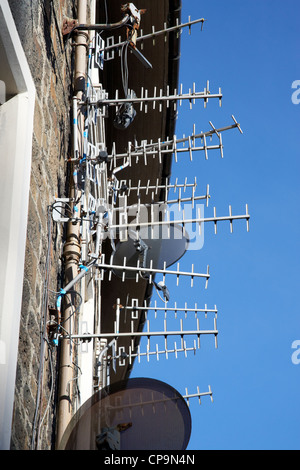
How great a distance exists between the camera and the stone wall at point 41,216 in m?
4.96

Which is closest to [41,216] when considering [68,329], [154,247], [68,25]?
[68,329]

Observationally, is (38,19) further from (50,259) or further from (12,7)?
(50,259)

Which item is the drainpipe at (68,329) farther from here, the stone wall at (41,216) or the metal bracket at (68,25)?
the metal bracket at (68,25)

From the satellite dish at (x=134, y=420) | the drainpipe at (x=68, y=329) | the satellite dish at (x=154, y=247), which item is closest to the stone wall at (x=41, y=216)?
the drainpipe at (x=68, y=329)

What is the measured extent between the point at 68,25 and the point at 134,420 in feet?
11.7

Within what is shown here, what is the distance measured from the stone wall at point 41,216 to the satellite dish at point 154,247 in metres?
0.52

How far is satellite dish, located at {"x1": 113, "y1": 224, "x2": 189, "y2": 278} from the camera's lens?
21.5 ft

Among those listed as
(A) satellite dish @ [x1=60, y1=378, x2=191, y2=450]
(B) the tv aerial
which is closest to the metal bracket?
(B) the tv aerial

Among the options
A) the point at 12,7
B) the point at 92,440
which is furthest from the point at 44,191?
the point at 92,440

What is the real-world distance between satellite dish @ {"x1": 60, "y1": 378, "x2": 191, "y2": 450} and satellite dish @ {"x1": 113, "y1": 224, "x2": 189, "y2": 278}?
1.29m

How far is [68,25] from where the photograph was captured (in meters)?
7.23

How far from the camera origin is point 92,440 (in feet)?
16.8

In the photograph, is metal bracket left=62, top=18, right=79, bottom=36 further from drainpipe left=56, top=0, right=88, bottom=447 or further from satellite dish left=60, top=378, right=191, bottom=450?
satellite dish left=60, top=378, right=191, bottom=450
